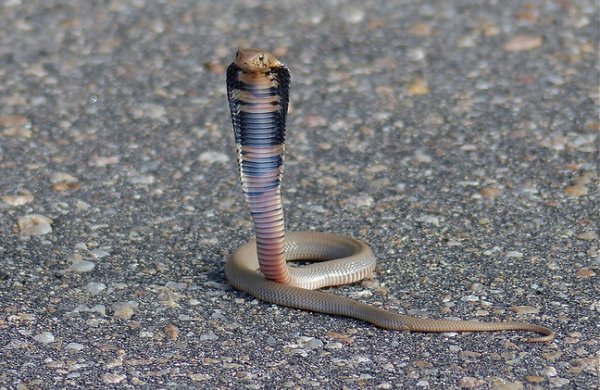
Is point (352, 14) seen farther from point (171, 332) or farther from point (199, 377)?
point (199, 377)

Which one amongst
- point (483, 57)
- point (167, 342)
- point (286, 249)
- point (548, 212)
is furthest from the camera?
point (483, 57)

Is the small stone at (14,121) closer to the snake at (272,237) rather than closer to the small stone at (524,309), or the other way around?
the snake at (272,237)

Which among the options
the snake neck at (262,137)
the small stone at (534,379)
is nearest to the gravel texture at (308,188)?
the small stone at (534,379)

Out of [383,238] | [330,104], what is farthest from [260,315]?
[330,104]

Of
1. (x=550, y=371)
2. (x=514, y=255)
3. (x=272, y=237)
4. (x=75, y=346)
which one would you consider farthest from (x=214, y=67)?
(x=550, y=371)

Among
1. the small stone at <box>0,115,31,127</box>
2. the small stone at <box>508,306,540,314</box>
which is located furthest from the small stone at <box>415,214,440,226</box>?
the small stone at <box>0,115,31,127</box>

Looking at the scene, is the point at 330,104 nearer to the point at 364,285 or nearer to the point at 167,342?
the point at 364,285
